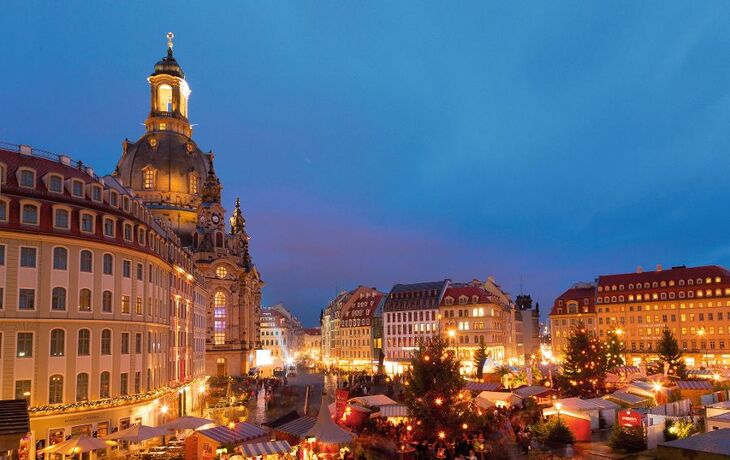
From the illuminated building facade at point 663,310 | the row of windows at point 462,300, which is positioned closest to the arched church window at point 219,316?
the row of windows at point 462,300

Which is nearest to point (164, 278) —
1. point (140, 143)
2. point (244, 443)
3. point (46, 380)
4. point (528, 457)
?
point (46, 380)

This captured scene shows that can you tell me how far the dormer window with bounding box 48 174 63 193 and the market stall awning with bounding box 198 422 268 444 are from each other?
51.2 feet

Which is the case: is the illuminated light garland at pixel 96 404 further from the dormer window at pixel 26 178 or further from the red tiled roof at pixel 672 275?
the red tiled roof at pixel 672 275

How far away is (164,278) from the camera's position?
47344mm

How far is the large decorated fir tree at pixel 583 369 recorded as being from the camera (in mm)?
51688

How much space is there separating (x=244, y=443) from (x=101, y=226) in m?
15.6

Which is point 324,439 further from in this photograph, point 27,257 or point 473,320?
point 473,320

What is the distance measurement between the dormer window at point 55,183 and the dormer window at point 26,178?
2.89 ft

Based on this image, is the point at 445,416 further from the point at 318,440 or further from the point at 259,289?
the point at 259,289

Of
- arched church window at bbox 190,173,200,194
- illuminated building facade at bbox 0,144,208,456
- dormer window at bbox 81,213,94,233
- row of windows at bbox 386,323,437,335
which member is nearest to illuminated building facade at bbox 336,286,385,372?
row of windows at bbox 386,323,437,335

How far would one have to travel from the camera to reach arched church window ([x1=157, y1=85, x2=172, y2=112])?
4444 inches

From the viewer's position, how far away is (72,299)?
112ft

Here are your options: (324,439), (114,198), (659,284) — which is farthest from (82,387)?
(659,284)

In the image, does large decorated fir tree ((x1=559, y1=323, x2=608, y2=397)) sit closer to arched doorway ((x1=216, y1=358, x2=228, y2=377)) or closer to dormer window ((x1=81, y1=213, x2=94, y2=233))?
dormer window ((x1=81, y1=213, x2=94, y2=233))
